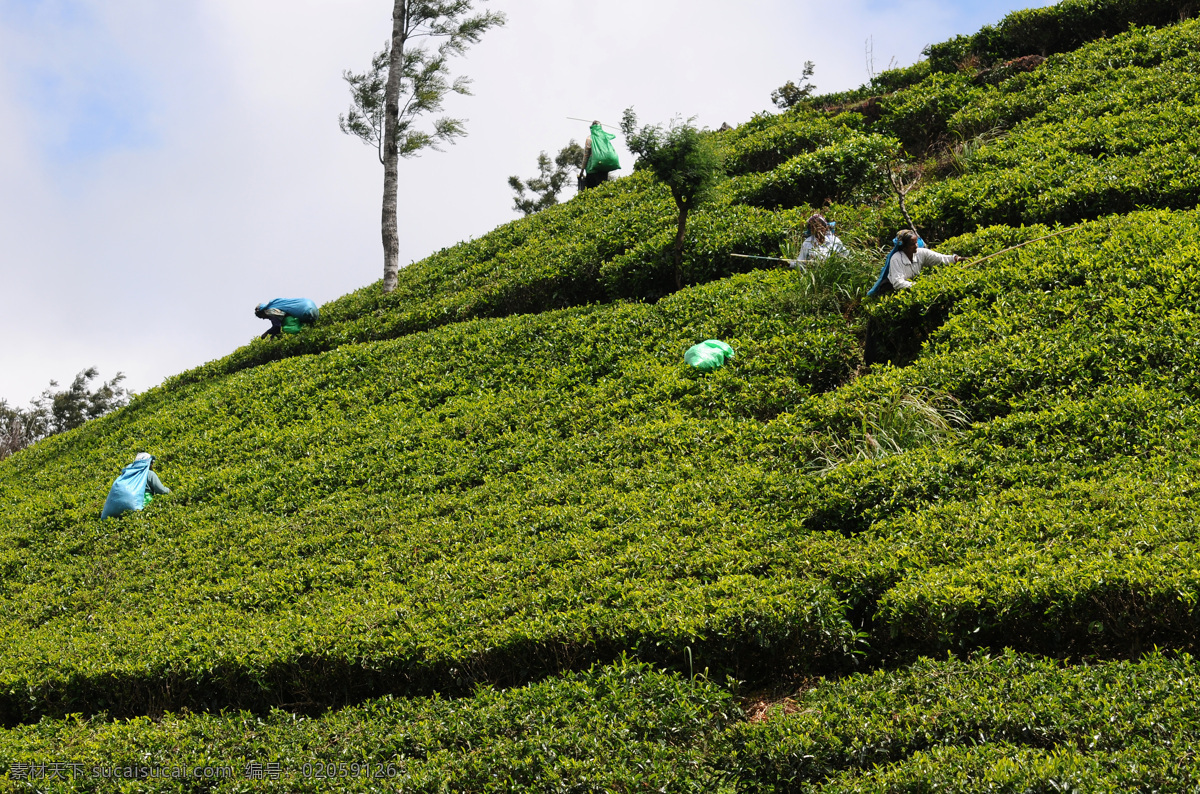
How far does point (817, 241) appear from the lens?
11688 mm

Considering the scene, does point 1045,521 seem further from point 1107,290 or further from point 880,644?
point 1107,290

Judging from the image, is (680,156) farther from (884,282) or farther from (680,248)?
(884,282)

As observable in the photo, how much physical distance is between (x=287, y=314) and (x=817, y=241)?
32.5 feet

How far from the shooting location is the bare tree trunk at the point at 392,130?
1786cm

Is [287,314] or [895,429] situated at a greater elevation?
[287,314]

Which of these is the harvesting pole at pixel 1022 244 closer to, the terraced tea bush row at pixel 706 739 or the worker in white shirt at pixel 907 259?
the worker in white shirt at pixel 907 259

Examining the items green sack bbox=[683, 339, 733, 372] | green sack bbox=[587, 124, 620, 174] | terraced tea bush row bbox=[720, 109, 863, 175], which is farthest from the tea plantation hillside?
green sack bbox=[587, 124, 620, 174]

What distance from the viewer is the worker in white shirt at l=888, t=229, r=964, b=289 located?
10031mm

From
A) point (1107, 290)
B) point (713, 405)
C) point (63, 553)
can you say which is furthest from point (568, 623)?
point (63, 553)

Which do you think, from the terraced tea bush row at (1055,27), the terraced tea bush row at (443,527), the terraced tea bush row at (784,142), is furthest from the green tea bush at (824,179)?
the terraced tea bush row at (1055,27)

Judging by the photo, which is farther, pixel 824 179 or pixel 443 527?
pixel 824 179

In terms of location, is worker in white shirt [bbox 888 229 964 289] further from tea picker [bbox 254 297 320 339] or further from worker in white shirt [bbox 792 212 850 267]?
tea picker [bbox 254 297 320 339]

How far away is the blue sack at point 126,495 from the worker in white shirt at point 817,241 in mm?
8360

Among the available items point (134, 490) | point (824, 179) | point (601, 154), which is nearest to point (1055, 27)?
point (824, 179)
